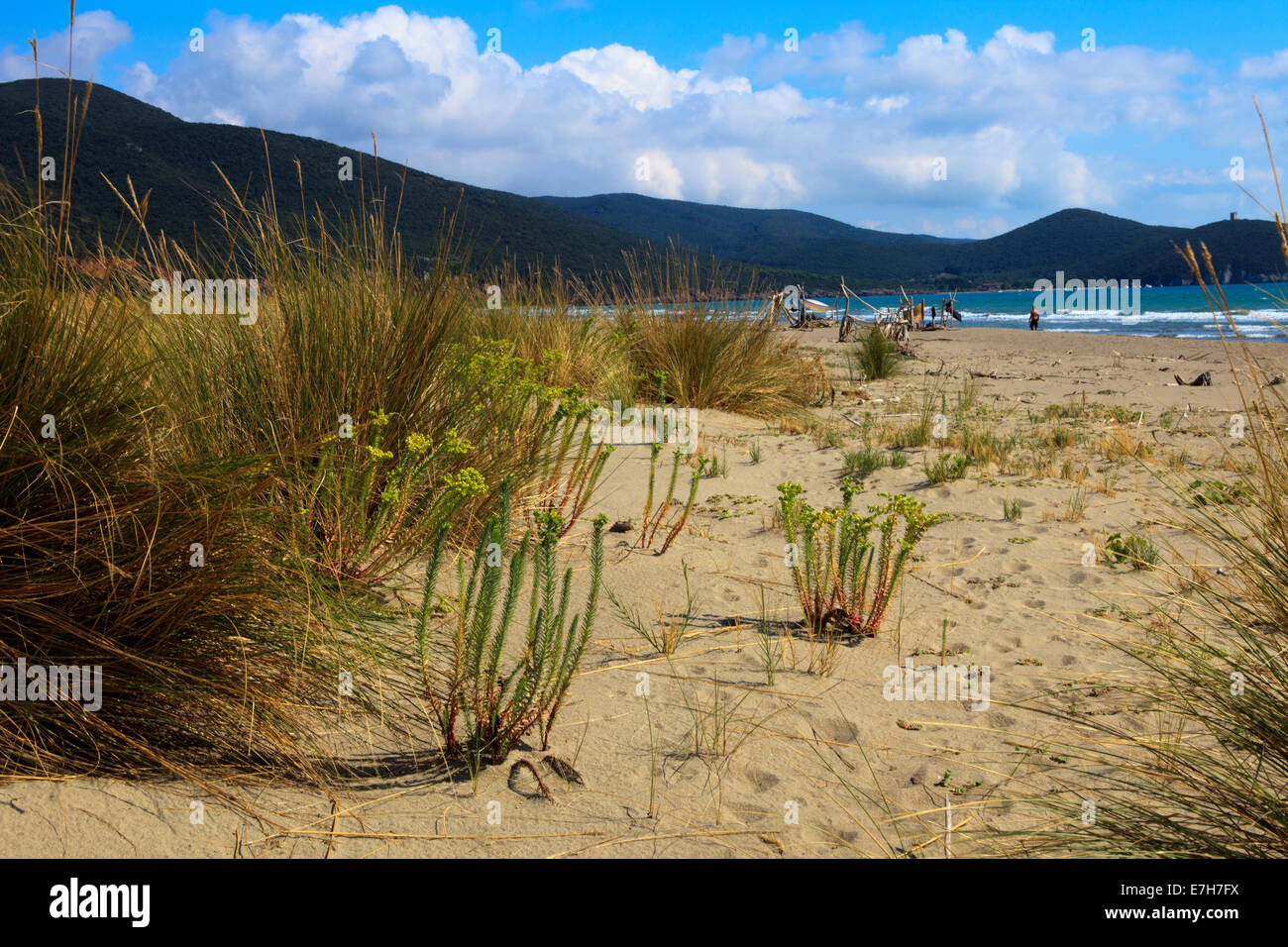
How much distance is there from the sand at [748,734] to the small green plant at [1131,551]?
0.07m

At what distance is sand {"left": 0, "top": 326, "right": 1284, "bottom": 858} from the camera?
5.44ft

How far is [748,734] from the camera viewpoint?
2230 millimetres

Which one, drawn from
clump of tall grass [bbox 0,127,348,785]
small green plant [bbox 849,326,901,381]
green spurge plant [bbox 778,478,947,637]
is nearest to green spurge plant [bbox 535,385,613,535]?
green spurge plant [bbox 778,478,947,637]

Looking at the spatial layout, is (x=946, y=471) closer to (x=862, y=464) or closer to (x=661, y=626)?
(x=862, y=464)

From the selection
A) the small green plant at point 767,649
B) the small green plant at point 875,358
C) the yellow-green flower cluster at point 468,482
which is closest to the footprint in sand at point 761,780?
the small green plant at point 767,649

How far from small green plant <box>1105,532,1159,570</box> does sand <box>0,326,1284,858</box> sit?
7 cm

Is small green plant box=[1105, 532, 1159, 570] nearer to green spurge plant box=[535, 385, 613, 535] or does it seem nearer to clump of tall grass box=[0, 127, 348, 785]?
green spurge plant box=[535, 385, 613, 535]

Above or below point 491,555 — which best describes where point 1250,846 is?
below

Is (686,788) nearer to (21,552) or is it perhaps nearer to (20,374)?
(21,552)

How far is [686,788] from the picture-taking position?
199 cm

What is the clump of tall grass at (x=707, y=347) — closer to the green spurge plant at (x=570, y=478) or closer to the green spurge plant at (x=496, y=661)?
the green spurge plant at (x=570, y=478)

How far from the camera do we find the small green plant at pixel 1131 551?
3529 mm
